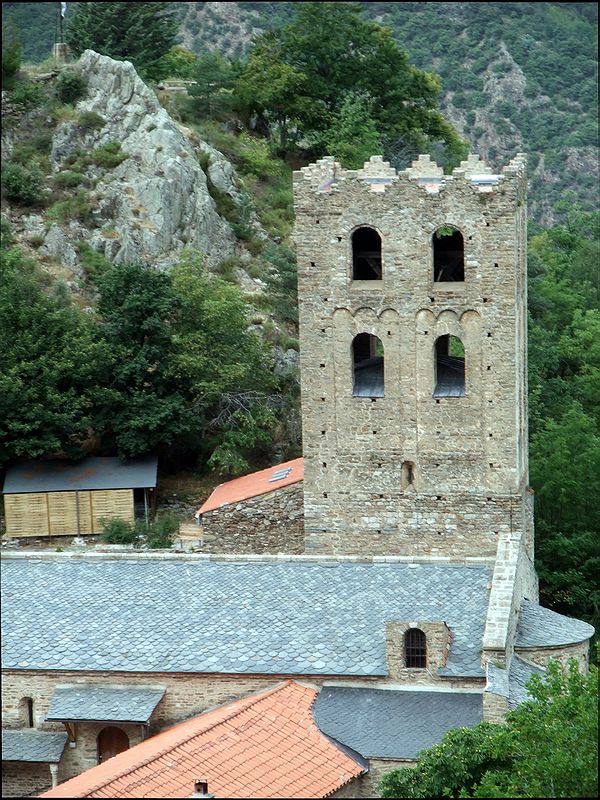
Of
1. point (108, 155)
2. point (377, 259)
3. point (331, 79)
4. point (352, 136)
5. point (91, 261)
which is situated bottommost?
point (377, 259)

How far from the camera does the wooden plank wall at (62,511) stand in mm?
50906

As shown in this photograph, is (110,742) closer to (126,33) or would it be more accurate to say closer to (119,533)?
(119,533)

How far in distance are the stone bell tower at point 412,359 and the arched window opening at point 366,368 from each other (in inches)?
2.1

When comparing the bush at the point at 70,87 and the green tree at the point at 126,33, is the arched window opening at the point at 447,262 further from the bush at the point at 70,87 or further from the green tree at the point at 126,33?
the green tree at the point at 126,33

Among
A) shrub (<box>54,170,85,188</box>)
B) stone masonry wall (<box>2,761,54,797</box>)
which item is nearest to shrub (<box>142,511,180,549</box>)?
stone masonry wall (<box>2,761,54,797</box>)

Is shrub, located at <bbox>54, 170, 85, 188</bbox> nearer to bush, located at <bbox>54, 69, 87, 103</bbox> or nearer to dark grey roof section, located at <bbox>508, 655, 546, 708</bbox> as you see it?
bush, located at <bbox>54, 69, 87, 103</bbox>

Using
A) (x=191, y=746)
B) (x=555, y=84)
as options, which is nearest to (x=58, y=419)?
(x=191, y=746)

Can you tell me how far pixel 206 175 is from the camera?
221 ft

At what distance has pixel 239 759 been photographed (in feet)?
95.6

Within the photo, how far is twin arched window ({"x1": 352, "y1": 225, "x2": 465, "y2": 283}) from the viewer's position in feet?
136

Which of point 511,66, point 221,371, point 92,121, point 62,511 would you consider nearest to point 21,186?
point 92,121

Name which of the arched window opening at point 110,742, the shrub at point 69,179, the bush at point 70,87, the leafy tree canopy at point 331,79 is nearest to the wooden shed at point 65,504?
the shrub at point 69,179

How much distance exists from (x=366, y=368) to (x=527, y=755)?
17.2 metres

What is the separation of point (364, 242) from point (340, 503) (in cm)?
700
